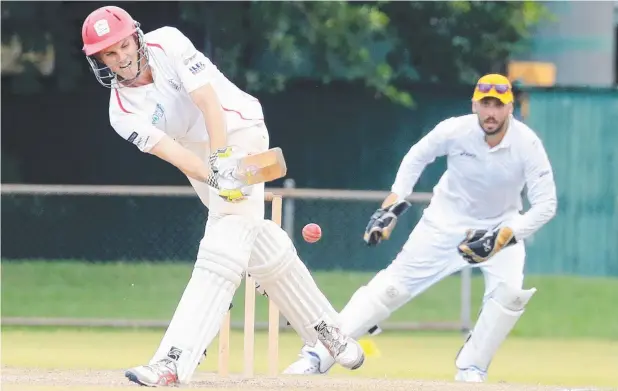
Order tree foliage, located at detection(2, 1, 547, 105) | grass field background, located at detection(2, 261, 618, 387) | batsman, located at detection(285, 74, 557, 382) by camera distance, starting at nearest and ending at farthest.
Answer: batsman, located at detection(285, 74, 557, 382)
grass field background, located at detection(2, 261, 618, 387)
tree foliage, located at detection(2, 1, 547, 105)

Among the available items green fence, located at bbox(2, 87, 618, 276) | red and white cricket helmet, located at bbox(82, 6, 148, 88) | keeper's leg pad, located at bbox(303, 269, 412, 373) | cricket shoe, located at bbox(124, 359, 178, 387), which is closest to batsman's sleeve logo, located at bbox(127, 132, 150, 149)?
red and white cricket helmet, located at bbox(82, 6, 148, 88)

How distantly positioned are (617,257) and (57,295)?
219 inches

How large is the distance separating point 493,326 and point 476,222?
59cm

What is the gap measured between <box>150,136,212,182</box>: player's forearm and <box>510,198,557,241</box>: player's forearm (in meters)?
2.32

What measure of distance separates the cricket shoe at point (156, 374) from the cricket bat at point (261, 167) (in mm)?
816

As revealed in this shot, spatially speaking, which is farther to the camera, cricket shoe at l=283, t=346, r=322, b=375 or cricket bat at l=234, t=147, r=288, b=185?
cricket shoe at l=283, t=346, r=322, b=375

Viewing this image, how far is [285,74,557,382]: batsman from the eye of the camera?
27.5ft

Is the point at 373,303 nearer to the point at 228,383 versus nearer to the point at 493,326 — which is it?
the point at 493,326

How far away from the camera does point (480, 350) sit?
8.52 m

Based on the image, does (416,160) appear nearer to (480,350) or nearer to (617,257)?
(480,350)

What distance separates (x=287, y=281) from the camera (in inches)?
278

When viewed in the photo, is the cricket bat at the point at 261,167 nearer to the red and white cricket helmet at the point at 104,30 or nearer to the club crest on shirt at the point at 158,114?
the club crest on shirt at the point at 158,114

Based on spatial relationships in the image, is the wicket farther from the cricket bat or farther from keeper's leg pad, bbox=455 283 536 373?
the cricket bat

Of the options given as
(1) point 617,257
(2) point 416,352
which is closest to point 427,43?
(1) point 617,257
